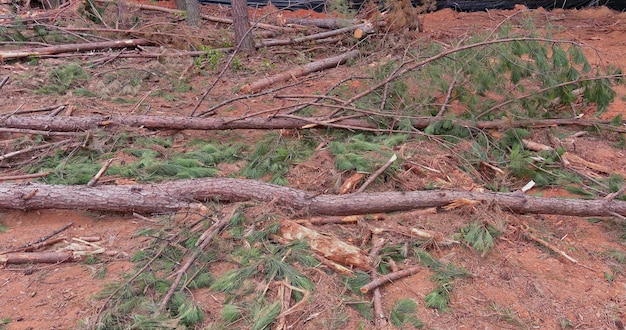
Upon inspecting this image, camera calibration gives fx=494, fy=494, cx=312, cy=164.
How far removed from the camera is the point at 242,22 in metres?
7.61

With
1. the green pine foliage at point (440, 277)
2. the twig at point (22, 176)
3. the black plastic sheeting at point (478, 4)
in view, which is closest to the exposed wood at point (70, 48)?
the black plastic sheeting at point (478, 4)

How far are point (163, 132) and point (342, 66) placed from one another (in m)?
3.49

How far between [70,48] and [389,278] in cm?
658

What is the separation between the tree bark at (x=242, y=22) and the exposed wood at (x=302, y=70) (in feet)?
2.97

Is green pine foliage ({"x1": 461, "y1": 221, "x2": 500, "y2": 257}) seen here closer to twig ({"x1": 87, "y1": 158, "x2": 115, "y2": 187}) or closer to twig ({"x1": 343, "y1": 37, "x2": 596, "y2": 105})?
twig ({"x1": 343, "y1": 37, "x2": 596, "y2": 105})

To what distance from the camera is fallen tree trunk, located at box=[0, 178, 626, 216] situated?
12.0ft

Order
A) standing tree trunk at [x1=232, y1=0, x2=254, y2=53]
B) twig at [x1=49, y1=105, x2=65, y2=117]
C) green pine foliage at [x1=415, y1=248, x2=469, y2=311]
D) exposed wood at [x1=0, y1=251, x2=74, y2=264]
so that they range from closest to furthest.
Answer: green pine foliage at [x1=415, y1=248, x2=469, y2=311], exposed wood at [x1=0, y1=251, x2=74, y2=264], twig at [x1=49, y1=105, x2=65, y2=117], standing tree trunk at [x1=232, y1=0, x2=254, y2=53]

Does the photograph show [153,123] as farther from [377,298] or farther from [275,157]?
[377,298]

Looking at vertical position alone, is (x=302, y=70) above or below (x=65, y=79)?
below

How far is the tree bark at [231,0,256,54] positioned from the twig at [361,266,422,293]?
5164 millimetres

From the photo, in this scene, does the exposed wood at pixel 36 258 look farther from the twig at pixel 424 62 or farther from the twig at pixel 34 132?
the twig at pixel 424 62

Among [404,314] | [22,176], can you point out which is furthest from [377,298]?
[22,176]

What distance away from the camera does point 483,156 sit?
4.52m

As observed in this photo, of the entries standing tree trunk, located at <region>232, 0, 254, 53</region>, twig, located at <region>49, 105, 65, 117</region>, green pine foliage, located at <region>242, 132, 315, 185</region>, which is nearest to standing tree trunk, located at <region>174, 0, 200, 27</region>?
standing tree trunk, located at <region>232, 0, 254, 53</region>
